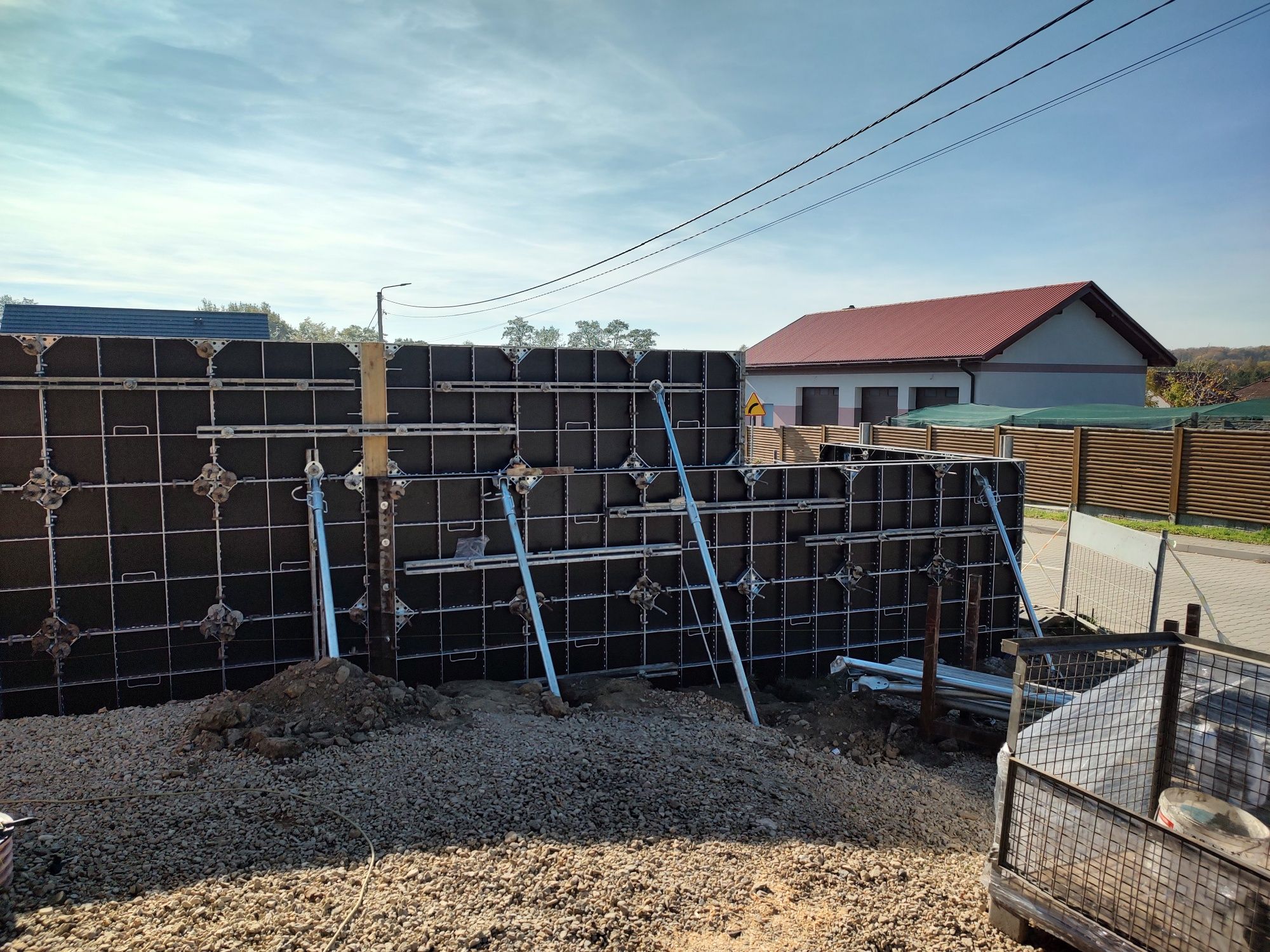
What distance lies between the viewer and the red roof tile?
29.6 m

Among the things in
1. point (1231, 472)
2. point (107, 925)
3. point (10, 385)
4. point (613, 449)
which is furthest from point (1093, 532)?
point (10, 385)

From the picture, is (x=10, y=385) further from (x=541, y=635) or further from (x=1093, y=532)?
(x=1093, y=532)

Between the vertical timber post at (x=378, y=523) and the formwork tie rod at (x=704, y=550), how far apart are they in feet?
11.6

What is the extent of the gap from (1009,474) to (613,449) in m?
6.19

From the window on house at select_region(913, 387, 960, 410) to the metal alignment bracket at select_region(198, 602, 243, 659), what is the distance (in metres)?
27.4

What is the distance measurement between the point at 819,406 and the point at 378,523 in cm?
3061

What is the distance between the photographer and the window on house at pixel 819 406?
3675 centimetres

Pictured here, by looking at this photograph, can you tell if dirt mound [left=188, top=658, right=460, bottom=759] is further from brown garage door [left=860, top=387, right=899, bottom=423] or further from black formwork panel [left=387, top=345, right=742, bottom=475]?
brown garage door [left=860, top=387, right=899, bottom=423]

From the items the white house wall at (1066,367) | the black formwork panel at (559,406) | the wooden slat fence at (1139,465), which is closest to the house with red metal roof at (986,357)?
the white house wall at (1066,367)

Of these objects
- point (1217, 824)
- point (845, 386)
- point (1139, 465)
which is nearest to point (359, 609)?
point (1217, 824)

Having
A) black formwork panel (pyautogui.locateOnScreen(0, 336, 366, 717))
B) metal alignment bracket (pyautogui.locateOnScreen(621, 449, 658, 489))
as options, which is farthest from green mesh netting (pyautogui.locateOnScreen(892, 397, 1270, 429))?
black formwork panel (pyautogui.locateOnScreen(0, 336, 366, 717))

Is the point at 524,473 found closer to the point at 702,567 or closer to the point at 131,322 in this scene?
the point at 702,567

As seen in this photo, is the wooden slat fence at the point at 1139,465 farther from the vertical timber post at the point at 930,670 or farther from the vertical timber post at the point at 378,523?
the vertical timber post at the point at 378,523

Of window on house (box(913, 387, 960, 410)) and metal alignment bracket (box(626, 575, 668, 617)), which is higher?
window on house (box(913, 387, 960, 410))
